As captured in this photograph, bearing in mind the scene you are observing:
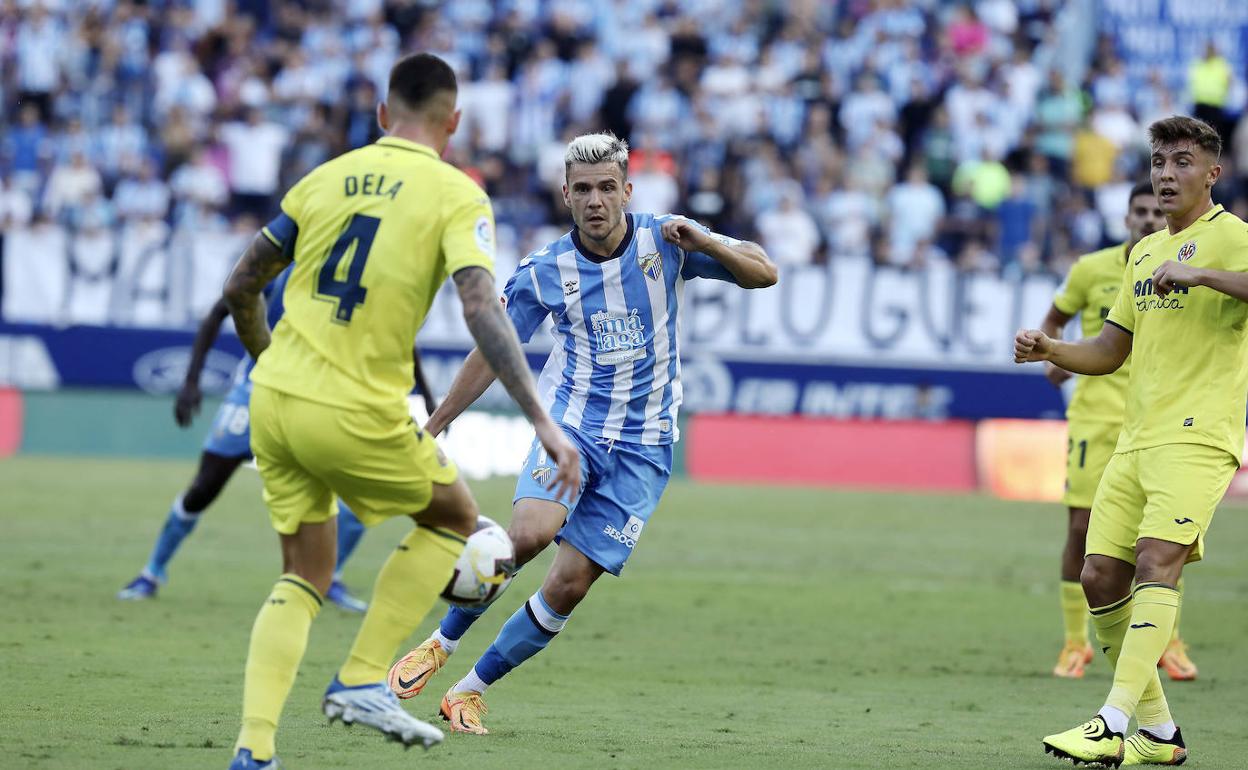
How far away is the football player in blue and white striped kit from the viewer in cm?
756

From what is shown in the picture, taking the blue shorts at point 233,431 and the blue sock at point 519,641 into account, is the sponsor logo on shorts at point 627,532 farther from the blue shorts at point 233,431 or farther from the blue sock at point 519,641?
the blue shorts at point 233,431

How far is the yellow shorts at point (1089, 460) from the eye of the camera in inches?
392

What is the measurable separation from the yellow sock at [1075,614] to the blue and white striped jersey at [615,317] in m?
3.29

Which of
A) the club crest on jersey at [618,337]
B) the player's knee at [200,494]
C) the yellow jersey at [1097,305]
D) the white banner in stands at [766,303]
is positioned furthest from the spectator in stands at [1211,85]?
the club crest on jersey at [618,337]

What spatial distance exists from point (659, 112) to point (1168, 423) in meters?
17.7

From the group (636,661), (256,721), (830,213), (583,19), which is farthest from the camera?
(583,19)

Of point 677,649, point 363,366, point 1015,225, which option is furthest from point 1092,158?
point 363,366

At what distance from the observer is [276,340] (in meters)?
6.01

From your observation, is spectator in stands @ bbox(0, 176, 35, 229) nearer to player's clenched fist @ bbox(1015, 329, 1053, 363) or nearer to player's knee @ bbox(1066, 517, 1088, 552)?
player's knee @ bbox(1066, 517, 1088, 552)

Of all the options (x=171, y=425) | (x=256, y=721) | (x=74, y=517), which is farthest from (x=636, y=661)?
(x=171, y=425)

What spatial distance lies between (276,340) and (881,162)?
61.3 ft

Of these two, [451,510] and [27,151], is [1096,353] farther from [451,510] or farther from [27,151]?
[27,151]

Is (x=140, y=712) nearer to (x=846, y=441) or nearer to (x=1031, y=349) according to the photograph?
(x=1031, y=349)

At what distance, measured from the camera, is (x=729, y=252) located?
742 cm
